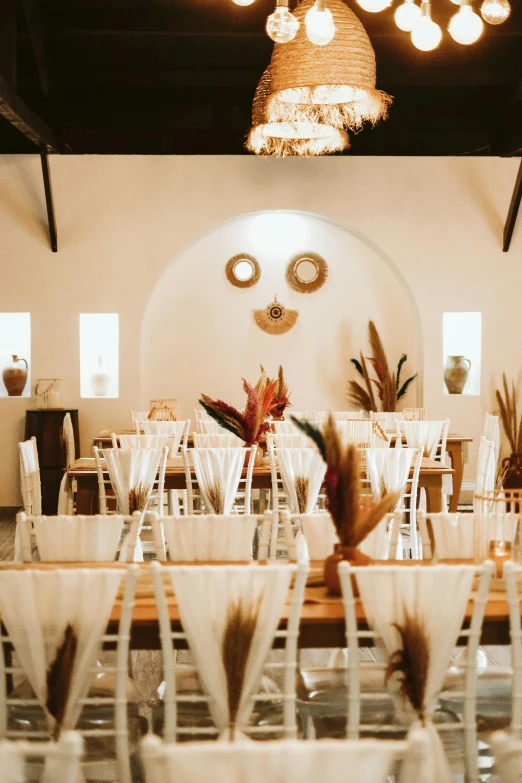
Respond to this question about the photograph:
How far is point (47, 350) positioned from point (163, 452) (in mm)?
4025

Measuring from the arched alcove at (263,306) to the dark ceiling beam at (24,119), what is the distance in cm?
178

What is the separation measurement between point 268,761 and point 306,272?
27.6ft

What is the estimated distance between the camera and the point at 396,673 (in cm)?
228

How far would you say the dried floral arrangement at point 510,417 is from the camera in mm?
9000

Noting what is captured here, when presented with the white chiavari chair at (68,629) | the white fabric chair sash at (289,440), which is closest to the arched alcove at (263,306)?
the white fabric chair sash at (289,440)

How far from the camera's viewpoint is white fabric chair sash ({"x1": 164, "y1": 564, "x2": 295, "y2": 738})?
2215mm

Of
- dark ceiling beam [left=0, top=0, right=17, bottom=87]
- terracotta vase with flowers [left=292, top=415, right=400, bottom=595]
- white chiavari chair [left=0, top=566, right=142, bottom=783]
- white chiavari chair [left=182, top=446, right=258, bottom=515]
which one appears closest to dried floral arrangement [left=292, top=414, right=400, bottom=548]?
terracotta vase with flowers [left=292, top=415, right=400, bottom=595]

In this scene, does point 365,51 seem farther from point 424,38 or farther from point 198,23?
point 198,23

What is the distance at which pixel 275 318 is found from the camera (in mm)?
9445

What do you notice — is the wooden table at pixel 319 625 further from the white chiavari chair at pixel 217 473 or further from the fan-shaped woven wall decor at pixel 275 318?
the fan-shaped woven wall decor at pixel 275 318

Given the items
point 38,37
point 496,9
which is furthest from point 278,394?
point 496,9

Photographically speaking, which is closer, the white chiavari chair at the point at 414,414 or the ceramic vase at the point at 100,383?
the white chiavari chair at the point at 414,414

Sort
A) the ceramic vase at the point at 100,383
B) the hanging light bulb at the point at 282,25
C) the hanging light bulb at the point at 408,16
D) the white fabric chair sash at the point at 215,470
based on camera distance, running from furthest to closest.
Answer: the ceramic vase at the point at 100,383 < the white fabric chair sash at the point at 215,470 < the hanging light bulb at the point at 408,16 < the hanging light bulb at the point at 282,25

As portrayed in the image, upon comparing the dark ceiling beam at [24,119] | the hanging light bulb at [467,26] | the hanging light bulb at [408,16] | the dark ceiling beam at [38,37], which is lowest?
the hanging light bulb at [467,26]
